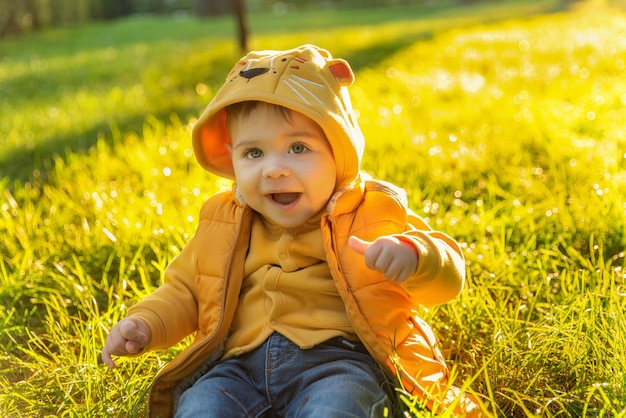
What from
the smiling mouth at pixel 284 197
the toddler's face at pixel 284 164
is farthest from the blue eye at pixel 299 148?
the smiling mouth at pixel 284 197

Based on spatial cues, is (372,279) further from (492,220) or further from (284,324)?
(492,220)

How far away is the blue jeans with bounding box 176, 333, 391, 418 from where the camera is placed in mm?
1802

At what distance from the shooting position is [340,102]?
81.0 inches

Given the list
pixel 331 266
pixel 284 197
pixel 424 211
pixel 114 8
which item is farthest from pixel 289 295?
pixel 114 8

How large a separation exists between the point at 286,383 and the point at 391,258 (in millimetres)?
438

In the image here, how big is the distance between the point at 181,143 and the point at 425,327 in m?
2.43

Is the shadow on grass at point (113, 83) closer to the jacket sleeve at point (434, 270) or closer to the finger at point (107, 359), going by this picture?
the finger at point (107, 359)

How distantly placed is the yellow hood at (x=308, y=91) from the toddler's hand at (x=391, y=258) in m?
0.35

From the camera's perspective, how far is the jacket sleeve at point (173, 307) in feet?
6.76

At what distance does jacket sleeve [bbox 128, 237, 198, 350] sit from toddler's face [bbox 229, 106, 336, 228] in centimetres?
31

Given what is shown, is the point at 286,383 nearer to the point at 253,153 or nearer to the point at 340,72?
the point at 253,153

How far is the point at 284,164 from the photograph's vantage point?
6.46 ft

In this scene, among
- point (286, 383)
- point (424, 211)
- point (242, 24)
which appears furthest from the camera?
point (242, 24)

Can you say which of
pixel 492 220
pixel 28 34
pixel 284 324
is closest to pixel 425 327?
pixel 284 324
